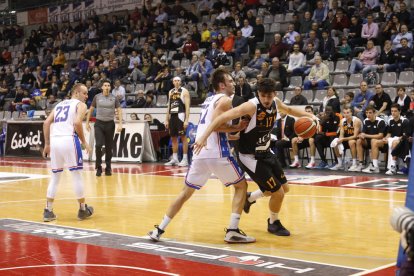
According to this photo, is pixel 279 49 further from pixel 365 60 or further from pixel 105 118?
pixel 105 118

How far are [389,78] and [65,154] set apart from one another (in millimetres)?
10071

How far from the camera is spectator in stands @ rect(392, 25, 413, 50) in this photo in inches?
631

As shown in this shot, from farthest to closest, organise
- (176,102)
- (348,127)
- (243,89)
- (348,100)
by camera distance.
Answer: (243,89), (176,102), (348,100), (348,127)

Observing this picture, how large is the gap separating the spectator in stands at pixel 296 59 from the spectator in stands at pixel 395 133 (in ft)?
15.3

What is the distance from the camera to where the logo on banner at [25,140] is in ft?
66.4

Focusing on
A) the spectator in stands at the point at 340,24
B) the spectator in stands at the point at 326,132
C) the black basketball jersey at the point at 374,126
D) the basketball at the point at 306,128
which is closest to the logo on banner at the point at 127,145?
the spectator in stands at the point at 326,132

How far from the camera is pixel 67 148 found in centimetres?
820

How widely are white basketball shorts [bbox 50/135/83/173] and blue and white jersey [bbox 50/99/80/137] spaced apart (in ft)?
0.27

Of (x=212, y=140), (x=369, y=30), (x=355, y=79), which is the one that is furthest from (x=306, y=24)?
(x=212, y=140)

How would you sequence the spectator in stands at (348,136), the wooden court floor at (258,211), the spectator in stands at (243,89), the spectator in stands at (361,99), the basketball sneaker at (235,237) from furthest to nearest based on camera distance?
the spectator in stands at (243,89) → the spectator in stands at (361,99) → the spectator in stands at (348,136) → the basketball sneaker at (235,237) → the wooden court floor at (258,211)

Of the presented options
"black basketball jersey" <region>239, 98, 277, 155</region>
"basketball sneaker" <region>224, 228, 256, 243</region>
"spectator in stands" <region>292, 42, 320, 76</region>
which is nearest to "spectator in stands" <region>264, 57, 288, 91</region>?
"spectator in stands" <region>292, 42, 320, 76</region>

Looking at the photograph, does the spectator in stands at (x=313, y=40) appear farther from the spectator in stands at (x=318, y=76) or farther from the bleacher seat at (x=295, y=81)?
the spectator in stands at (x=318, y=76)

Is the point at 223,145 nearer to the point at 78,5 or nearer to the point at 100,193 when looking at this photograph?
the point at 100,193

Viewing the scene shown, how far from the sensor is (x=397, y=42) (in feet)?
53.6
